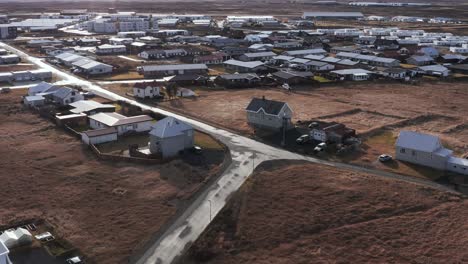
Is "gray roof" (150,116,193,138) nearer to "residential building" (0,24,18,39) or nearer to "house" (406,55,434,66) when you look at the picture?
"house" (406,55,434,66)

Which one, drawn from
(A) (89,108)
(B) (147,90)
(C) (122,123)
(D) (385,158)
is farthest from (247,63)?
(D) (385,158)

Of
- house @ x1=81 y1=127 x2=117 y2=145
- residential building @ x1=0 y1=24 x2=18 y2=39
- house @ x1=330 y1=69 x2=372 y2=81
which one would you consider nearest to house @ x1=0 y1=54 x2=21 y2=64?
residential building @ x1=0 y1=24 x2=18 y2=39

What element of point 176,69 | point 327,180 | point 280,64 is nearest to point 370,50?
point 280,64

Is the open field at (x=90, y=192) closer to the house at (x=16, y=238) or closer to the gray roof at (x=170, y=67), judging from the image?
the house at (x=16, y=238)

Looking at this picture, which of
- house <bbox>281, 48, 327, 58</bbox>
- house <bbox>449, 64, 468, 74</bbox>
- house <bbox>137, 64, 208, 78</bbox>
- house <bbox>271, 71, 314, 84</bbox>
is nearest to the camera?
house <bbox>271, 71, 314, 84</bbox>

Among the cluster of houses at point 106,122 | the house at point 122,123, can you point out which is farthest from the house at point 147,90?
the house at point 122,123

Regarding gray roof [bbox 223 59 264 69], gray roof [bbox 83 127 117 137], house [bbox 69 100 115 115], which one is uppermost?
gray roof [bbox 223 59 264 69]

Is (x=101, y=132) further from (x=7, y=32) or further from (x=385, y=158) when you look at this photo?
(x=7, y=32)
